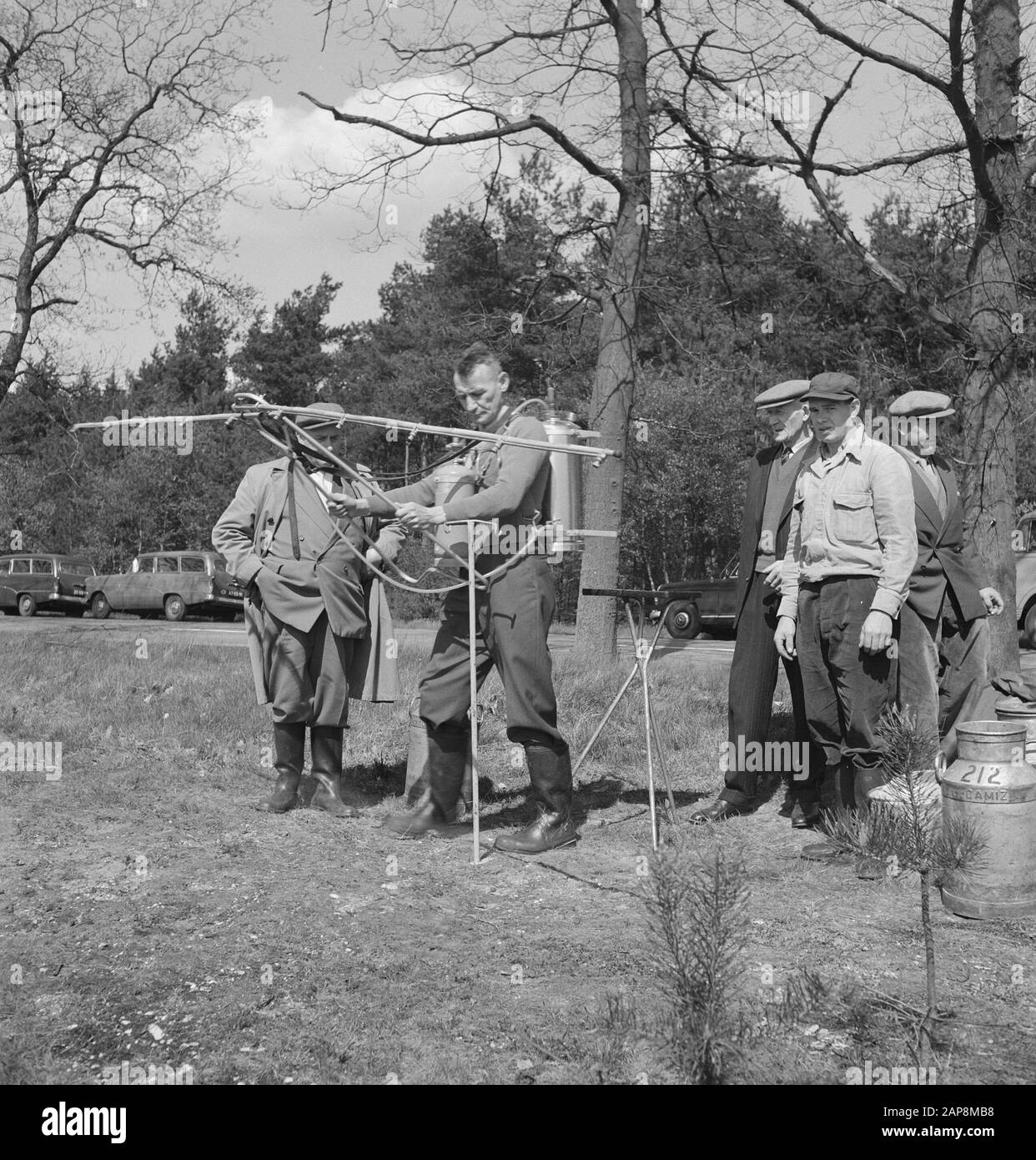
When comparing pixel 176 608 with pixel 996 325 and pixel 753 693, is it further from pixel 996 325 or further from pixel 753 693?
pixel 753 693

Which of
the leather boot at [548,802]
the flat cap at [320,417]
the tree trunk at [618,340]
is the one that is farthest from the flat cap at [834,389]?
the tree trunk at [618,340]

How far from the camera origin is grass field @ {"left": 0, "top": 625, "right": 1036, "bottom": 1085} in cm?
343

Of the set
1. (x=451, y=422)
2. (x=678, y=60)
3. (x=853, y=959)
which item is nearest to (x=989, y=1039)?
(x=853, y=959)

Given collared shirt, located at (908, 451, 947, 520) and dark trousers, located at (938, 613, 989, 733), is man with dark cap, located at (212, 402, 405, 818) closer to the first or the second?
collared shirt, located at (908, 451, 947, 520)

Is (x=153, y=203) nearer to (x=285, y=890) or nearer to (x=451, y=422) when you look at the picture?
(x=451, y=422)

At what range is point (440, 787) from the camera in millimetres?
6098

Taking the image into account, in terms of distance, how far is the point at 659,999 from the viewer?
12.3 ft

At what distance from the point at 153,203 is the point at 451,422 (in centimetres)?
1375

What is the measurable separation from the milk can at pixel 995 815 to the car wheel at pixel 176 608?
89.3 feet

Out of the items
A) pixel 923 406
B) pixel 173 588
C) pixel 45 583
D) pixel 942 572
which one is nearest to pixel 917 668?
pixel 942 572

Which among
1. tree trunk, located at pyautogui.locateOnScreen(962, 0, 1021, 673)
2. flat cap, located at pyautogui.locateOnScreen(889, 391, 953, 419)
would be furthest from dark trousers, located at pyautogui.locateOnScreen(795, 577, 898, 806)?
tree trunk, located at pyautogui.locateOnScreen(962, 0, 1021, 673)

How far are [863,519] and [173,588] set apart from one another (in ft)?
87.8

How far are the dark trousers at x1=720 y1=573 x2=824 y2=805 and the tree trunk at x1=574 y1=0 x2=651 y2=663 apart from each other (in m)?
5.24
